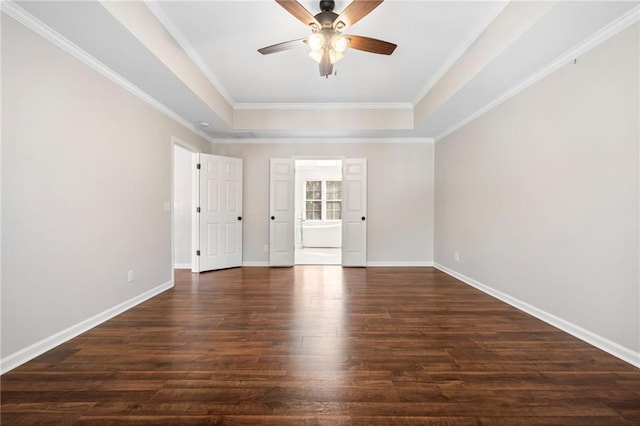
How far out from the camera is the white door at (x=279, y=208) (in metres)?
5.34

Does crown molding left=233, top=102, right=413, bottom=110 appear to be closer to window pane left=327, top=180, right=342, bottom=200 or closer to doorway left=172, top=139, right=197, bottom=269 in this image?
doorway left=172, top=139, right=197, bottom=269

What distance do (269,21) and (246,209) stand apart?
136 inches

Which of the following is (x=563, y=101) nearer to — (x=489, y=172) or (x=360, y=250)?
(x=489, y=172)

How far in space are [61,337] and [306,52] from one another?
3.49 metres

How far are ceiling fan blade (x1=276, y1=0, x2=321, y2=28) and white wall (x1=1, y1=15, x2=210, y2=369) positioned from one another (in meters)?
1.84

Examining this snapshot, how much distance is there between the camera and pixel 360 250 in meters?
5.33

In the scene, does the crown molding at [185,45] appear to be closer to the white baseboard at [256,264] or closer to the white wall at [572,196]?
the white baseboard at [256,264]

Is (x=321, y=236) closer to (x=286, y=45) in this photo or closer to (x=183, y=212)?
(x=183, y=212)

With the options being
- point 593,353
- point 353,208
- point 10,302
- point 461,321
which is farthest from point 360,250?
point 10,302

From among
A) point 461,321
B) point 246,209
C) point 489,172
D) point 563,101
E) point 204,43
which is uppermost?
point 204,43

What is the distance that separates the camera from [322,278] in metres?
4.40

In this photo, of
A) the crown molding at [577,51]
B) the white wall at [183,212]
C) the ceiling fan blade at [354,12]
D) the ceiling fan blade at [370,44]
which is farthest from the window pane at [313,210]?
the ceiling fan blade at [354,12]

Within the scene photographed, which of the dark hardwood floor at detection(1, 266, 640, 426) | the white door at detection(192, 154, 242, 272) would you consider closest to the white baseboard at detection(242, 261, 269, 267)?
the white door at detection(192, 154, 242, 272)

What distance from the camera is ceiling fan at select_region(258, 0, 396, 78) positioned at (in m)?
2.08
